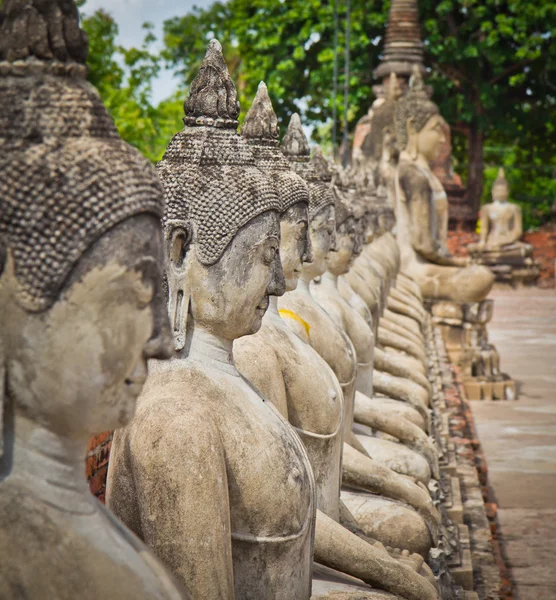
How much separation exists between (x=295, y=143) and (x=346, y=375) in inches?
46.9

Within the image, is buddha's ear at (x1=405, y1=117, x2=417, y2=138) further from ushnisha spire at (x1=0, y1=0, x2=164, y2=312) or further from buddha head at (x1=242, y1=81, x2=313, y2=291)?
ushnisha spire at (x1=0, y1=0, x2=164, y2=312)

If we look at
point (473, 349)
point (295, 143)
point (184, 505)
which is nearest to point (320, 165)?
point (295, 143)

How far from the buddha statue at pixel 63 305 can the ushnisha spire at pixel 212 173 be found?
1119mm

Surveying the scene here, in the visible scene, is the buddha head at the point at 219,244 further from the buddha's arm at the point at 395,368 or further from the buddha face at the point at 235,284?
the buddha's arm at the point at 395,368

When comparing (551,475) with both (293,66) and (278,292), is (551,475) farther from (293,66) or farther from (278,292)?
(293,66)

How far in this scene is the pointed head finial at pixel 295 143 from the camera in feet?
18.8

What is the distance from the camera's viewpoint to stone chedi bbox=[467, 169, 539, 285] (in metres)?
28.4

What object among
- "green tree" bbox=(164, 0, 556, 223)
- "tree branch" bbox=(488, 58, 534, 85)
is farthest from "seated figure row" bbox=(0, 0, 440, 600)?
"tree branch" bbox=(488, 58, 534, 85)

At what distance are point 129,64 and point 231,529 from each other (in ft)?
92.5

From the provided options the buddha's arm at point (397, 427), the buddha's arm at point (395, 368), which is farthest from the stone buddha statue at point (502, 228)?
the buddha's arm at point (397, 427)

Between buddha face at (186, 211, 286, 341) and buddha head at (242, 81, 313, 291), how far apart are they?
3.70ft

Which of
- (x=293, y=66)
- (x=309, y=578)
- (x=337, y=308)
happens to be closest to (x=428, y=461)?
(x=337, y=308)

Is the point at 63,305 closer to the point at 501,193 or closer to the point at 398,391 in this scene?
the point at 398,391

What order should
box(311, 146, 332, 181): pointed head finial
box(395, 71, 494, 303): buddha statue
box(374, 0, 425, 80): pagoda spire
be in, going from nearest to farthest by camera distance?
box(311, 146, 332, 181): pointed head finial < box(395, 71, 494, 303): buddha statue < box(374, 0, 425, 80): pagoda spire
